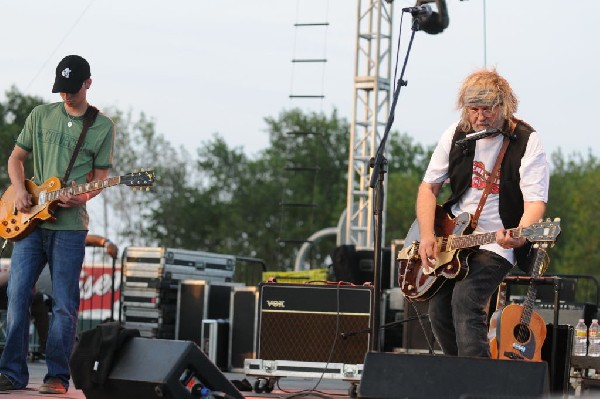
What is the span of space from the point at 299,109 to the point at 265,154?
374 cm

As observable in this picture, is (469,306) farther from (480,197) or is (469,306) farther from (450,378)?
(450,378)

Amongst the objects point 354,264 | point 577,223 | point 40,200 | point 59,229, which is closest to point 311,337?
point 59,229

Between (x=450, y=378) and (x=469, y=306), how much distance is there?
0.97m

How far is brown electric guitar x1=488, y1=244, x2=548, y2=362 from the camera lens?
23.5ft

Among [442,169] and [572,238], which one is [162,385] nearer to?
[442,169]

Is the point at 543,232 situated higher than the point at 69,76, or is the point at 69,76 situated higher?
the point at 69,76

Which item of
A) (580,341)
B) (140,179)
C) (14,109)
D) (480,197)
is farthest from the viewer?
(14,109)

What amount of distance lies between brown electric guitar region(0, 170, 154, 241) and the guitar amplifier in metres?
1.78

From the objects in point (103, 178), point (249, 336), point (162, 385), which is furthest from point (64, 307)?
point (249, 336)

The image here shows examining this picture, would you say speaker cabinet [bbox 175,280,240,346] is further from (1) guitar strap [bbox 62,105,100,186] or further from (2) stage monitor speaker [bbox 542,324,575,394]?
(2) stage monitor speaker [bbox 542,324,575,394]

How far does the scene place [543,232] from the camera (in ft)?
17.7

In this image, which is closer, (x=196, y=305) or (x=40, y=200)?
(x=40, y=200)

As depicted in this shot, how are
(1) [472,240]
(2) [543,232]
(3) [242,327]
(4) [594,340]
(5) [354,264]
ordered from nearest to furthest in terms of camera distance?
(2) [543,232] < (1) [472,240] < (4) [594,340] < (3) [242,327] < (5) [354,264]

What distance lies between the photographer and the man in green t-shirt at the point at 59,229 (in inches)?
284
